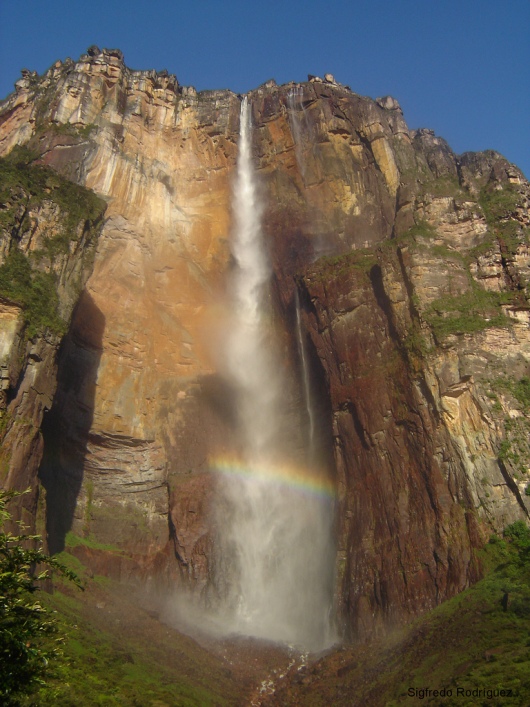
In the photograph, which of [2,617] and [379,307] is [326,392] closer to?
[379,307]

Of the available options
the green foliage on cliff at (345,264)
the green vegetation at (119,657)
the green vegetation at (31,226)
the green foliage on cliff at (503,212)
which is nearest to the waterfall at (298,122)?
the green foliage on cliff at (345,264)

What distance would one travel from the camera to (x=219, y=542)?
32.3 meters

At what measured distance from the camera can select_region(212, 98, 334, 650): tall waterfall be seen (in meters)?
29.6

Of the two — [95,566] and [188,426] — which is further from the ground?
[188,426]

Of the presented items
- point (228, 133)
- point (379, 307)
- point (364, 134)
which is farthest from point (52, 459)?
point (364, 134)

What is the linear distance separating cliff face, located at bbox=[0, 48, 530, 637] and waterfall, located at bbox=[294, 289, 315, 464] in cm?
80

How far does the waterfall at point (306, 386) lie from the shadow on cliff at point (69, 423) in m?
12.9

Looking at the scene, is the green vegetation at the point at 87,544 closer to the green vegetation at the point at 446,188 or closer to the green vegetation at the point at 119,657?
the green vegetation at the point at 119,657

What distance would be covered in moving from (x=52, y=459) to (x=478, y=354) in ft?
76.4

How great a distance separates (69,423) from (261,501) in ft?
41.8

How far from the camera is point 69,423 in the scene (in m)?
31.2

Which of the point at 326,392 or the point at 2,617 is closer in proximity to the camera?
the point at 2,617

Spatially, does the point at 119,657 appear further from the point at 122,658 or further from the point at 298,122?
the point at 298,122

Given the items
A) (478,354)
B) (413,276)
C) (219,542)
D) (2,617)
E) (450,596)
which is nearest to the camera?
(2,617)
